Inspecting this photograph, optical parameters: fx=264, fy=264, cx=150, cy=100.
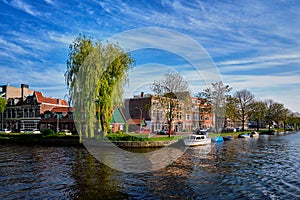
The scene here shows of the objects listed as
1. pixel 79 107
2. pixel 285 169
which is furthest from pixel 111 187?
pixel 79 107

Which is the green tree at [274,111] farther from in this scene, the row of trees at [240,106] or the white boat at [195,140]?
the white boat at [195,140]

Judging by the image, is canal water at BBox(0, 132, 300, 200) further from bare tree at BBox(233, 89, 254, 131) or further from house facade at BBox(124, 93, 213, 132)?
bare tree at BBox(233, 89, 254, 131)

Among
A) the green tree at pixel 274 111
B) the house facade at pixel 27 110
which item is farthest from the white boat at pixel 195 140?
the green tree at pixel 274 111

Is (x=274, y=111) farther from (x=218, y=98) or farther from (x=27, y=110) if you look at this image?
(x=27, y=110)

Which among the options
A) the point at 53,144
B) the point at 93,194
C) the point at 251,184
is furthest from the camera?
the point at 53,144

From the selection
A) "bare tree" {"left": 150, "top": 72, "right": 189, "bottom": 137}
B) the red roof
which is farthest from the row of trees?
the red roof

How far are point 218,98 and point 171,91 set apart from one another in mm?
21159

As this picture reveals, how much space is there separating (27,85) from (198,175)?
7896cm

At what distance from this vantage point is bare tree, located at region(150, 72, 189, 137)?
149 ft

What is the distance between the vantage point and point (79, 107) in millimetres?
34844

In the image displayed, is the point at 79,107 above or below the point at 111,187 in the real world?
above

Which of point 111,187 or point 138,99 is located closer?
point 111,187

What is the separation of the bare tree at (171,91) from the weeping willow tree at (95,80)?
949 centimetres

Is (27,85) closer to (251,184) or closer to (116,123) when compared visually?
(116,123)
